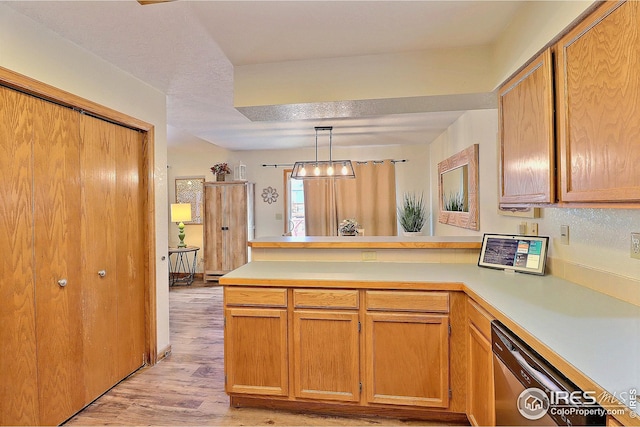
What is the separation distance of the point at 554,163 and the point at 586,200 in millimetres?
259

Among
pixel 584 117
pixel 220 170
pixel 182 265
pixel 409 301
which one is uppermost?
pixel 220 170

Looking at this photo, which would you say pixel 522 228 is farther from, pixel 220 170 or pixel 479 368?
pixel 220 170

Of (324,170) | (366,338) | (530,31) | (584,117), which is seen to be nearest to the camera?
(584,117)

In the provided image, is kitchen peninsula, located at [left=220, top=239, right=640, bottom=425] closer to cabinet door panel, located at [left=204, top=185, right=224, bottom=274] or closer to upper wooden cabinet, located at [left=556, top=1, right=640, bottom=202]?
upper wooden cabinet, located at [left=556, top=1, right=640, bottom=202]

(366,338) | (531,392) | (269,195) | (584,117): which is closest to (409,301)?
(366,338)

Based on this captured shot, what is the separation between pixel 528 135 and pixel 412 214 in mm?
3711

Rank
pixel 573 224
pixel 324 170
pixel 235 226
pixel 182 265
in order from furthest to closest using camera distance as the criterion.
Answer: pixel 182 265 < pixel 235 226 < pixel 324 170 < pixel 573 224

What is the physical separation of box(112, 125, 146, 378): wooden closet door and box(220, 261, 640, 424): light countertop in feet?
3.32

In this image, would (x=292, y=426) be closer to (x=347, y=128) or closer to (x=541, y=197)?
(x=541, y=197)

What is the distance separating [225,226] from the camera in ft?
19.0

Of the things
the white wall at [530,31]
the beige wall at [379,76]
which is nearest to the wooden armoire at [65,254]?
the beige wall at [379,76]

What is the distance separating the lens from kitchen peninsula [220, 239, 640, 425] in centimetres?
189

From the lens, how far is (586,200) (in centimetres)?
124

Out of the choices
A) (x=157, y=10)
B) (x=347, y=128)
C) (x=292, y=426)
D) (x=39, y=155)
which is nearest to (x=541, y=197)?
(x=292, y=426)
